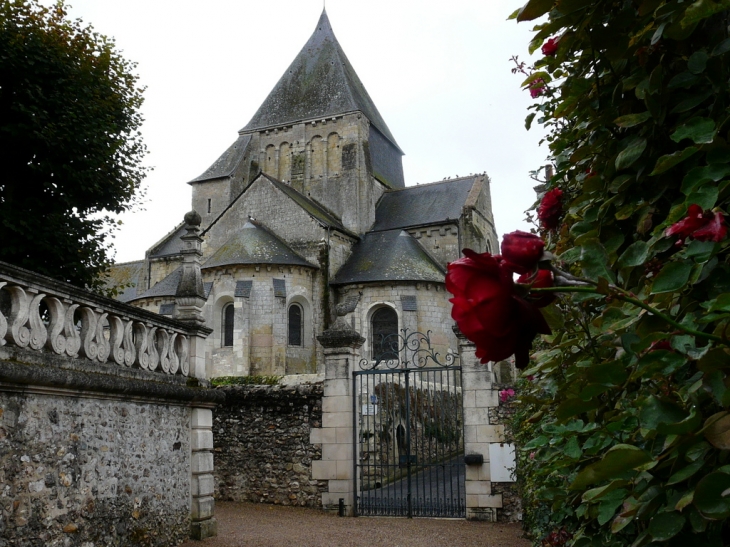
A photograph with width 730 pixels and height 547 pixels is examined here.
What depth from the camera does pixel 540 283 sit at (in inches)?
39.7

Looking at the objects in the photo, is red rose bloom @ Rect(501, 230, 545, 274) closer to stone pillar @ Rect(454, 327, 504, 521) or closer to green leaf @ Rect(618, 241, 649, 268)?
green leaf @ Rect(618, 241, 649, 268)

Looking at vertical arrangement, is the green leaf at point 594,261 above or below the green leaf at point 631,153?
below

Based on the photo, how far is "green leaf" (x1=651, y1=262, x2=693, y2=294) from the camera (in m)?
1.07

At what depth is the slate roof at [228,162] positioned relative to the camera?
31656mm

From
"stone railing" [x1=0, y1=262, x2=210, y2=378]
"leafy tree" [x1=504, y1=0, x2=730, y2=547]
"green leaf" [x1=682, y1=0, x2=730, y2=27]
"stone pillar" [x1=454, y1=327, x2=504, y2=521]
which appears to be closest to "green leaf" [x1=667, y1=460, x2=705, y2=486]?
"leafy tree" [x1=504, y1=0, x2=730, y2=547]

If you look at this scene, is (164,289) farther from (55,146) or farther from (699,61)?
(699,61)

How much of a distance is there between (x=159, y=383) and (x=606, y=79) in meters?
6.67

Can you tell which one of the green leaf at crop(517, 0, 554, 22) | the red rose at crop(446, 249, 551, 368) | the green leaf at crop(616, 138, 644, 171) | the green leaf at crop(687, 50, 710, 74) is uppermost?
the green leaf at crop(517, 0, 554, 22)

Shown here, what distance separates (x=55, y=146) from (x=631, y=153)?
1121 cm

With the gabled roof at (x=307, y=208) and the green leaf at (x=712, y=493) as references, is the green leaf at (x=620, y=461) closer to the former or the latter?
the green leaf at (x=712, y=493)

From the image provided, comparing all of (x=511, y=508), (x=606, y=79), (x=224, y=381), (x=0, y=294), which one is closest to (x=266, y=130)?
(x=224, y=381)

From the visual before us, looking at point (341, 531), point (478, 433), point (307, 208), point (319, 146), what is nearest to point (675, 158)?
point (341, 531)

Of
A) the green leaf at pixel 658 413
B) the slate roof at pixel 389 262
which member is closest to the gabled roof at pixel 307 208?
the slate roof at pixel 389 262

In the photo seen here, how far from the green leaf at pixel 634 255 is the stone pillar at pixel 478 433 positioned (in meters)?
8.77
